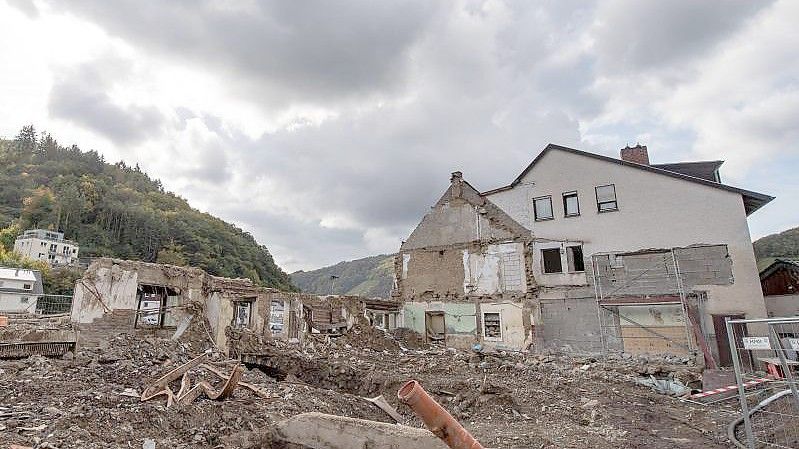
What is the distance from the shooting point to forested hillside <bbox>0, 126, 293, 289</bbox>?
72.9 meters

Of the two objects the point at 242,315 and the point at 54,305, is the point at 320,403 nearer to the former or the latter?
the point at 242,315

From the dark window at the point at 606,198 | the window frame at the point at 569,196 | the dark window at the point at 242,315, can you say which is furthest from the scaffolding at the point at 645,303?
the dark window at the point at 242,315

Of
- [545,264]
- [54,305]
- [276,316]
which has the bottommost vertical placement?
[276,316]

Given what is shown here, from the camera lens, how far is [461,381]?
10.6 meters

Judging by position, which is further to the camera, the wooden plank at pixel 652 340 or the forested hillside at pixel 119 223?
the forested hillside at pixel 119 223

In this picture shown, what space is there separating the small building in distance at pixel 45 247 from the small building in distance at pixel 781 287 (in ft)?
257

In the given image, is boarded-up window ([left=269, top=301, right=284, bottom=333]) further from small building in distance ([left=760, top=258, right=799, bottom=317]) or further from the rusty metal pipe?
small building in distance ([left=760, top=258, right=799, bottom=317])

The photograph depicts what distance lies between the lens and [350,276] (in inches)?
3625

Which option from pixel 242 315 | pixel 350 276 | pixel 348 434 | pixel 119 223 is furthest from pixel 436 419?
pixel 119 223

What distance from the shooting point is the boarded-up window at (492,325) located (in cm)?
1908

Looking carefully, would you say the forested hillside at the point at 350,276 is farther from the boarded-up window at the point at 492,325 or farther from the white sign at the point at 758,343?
the white sign at the point at 758,343

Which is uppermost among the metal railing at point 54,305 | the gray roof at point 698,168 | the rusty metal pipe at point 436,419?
the gray roof at point 698,168

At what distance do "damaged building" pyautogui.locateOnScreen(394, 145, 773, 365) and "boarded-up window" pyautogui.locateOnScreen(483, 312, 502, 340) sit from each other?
0.20 ft

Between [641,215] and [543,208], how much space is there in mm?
3982
